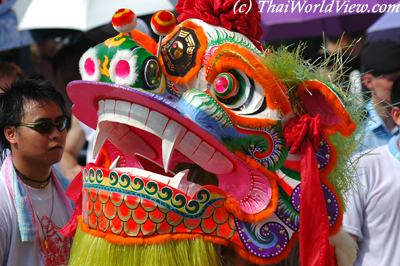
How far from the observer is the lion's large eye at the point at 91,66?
3.03 m

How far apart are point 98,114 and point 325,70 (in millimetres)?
794

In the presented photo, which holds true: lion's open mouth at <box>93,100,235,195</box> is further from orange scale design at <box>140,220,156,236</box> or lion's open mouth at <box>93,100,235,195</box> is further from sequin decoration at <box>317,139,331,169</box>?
sequin decoration at <box>317,139,331,169</box>

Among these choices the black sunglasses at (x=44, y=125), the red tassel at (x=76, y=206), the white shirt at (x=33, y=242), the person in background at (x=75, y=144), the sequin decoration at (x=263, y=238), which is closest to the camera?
the sequin decoration at (x=263, y=238)

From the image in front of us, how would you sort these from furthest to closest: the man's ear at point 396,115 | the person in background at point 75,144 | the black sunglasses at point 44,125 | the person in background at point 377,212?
the person in background at point 75,144 → the man's ear at point 396,115 → the person in background at point 377,212 → the black sunglasses at point 44,125

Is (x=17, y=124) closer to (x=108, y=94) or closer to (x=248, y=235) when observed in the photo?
(x=108, y=94)

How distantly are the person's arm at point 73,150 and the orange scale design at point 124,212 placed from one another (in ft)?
10.0

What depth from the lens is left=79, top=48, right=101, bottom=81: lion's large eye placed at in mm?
3031

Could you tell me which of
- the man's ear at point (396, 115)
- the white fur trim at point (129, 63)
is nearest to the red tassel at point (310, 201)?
the white fur trim at point (129, 63)

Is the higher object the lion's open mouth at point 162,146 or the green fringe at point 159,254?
the lion's open mouth at point 162,146

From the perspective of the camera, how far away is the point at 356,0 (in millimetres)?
5879

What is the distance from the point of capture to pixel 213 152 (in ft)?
9.93

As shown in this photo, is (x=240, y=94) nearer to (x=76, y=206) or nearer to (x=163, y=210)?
(x=163, y=210)

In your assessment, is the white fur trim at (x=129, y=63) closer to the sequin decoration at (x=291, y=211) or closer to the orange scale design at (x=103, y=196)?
the orange scale design at (x=103, y=196)

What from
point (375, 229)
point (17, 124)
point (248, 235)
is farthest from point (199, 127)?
point (375, 229)
